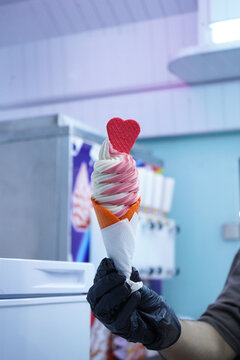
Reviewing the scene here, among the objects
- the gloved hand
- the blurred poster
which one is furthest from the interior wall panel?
the gloved hand

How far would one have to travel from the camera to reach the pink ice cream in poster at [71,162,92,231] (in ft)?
6.10

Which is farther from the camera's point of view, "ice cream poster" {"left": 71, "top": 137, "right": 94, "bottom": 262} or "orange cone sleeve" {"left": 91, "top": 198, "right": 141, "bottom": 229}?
"ice cream poster" {"left": 71, "top": 137, "right": 94, "bottom": 262}

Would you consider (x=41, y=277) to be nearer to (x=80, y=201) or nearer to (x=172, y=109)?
(x=80, y=201)

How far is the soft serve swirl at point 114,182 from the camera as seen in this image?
0.91 meters

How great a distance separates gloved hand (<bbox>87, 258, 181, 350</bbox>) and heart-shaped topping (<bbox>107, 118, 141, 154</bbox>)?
0.20 meters

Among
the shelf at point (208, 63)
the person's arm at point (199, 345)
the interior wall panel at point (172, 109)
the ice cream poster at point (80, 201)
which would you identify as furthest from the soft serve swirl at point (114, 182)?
the interior wall panel at point (172, 109)

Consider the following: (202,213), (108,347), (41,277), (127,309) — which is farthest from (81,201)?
(127,309)

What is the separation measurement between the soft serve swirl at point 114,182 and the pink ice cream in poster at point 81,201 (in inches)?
36.9

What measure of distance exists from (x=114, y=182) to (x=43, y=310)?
0.34 meters

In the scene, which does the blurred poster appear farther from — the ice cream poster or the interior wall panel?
the interior wall panel

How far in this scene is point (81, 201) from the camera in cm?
189

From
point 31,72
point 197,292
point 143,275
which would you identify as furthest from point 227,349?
point 31,72

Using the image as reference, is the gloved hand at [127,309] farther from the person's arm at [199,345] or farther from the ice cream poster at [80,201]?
the ice cream poster at [80,201]

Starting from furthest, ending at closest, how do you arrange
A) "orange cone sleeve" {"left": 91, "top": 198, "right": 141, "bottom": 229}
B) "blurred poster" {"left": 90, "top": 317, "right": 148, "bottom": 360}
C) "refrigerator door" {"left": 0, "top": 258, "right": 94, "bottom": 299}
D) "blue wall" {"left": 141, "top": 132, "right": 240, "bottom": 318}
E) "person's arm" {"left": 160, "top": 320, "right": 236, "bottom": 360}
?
"blue wall" {"left": 141, "top": 132, "right": 240, "bottom": 318} < "blurred poster" {"left": 90, "top": 317, "right": 148, "bottom": 360} < "person's arm" {"left": 160, "top": 320, "right": 236, "bottom": 360} < "refrigerator door" {"left": 0, "top": 258, "right": 94, "bottom": 299} < "orange cone sleeve" {"left": 91, "top": 198, "right": 141, "bottom": 229}
